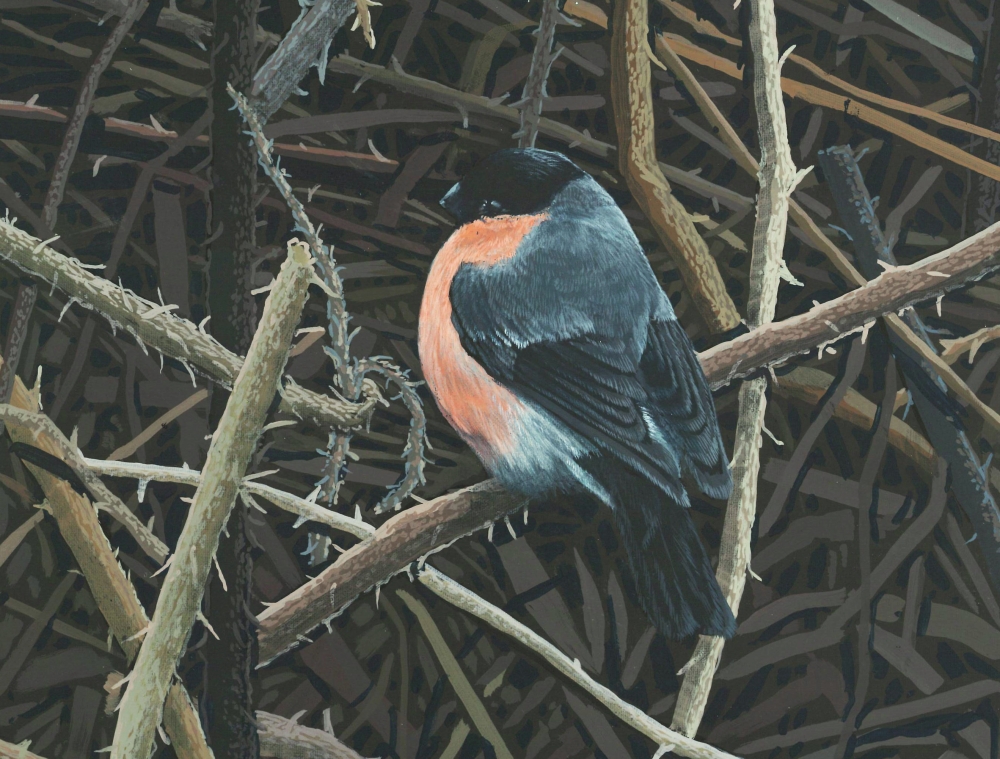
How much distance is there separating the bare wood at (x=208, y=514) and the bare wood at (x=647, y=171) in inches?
13.9

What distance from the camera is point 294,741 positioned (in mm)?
832

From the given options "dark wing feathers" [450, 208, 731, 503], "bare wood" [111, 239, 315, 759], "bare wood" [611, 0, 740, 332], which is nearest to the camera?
"bare wood" [111, 239, 315, 759]

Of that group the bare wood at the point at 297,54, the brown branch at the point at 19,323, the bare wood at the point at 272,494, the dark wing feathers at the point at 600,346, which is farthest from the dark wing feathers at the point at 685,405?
the brown branch at the point at 19,323

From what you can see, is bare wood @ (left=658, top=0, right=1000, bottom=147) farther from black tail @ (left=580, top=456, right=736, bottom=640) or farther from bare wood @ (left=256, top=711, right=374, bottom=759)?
bare wood @ (left=256, top=711, right=374, bottom=759)

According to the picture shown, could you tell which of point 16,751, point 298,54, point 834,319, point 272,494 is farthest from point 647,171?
point 16,751

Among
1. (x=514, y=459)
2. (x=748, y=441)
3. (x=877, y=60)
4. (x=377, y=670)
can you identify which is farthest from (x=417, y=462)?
(x=877, y=60)

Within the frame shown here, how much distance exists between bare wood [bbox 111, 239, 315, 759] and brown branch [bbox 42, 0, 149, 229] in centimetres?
29

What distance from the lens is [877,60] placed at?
96 cm

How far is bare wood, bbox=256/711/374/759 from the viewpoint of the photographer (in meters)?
0.82

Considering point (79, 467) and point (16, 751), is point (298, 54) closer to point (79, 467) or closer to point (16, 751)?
point (79, 467)

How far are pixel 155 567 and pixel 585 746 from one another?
42 centimetres

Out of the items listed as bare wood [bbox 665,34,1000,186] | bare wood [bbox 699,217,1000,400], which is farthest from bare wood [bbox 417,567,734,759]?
bare wood [bbox 665,34,1000,186]

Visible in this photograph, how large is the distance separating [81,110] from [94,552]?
15.4 inches

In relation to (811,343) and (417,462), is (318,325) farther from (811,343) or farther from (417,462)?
(811,343)
